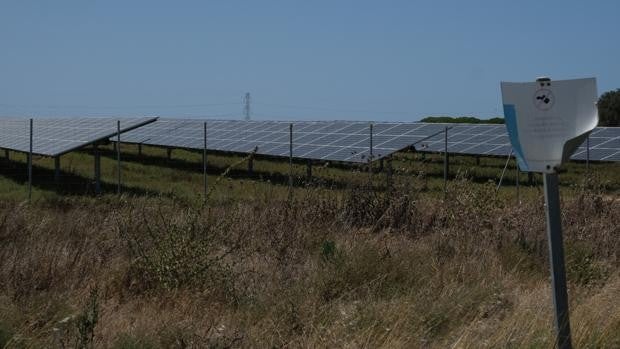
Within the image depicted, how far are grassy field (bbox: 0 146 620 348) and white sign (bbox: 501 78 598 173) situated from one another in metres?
1.14

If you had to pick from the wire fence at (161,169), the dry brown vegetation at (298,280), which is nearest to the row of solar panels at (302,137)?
the wire fence at (161,169)

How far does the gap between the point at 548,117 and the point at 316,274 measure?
9.40 feet

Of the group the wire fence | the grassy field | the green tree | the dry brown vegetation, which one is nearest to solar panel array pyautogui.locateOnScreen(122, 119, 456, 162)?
the wire fence

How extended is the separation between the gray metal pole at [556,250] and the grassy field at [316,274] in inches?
12.2

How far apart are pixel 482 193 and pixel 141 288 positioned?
17.2 ft

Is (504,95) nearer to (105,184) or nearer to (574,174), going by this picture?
(105,184)

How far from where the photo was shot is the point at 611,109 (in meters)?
66.6

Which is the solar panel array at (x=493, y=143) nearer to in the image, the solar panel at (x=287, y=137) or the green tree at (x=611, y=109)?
the solar panel at (x=287, y=137)

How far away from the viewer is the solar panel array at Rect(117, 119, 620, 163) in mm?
25000

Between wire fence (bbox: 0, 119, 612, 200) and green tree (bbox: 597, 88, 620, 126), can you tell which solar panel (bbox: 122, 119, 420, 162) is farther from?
green tree (bbox: 597, 88, 620, 126)

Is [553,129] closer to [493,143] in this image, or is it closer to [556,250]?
[556,250]

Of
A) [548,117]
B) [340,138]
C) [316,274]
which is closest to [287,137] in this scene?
[340,138]

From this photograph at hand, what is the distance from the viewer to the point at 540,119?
4707 millimetres

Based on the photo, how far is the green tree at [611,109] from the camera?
6544 centimetres
